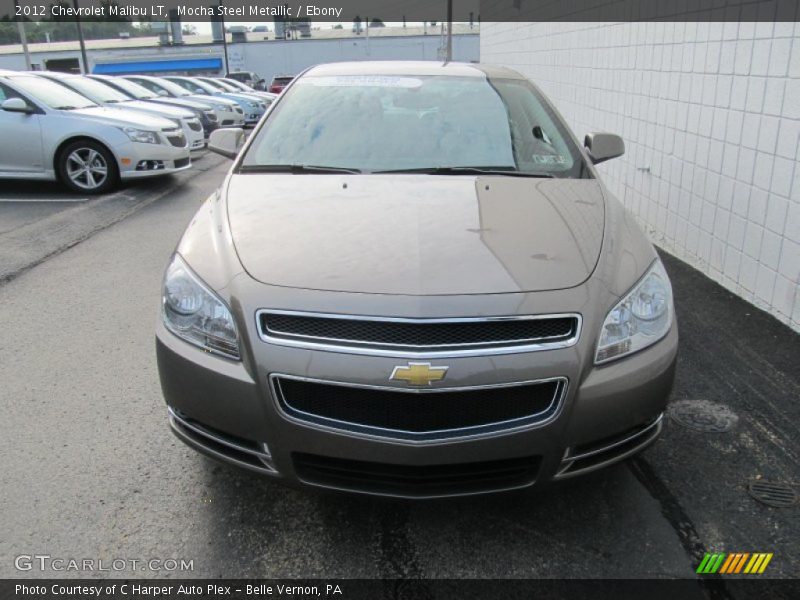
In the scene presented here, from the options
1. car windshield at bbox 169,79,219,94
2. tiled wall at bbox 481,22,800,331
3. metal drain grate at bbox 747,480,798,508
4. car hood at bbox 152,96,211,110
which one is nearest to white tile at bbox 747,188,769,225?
tiled wall at bbox 481,22,800,331

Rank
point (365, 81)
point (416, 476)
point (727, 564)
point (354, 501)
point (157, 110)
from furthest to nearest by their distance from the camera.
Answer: point (157, 110) < point (365, 81) < point (354, 501) < point (727, 564) < point (416, 476)

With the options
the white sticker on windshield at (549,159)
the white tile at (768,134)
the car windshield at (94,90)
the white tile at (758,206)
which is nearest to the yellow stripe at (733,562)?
the white sticker on windshield at (549,159)

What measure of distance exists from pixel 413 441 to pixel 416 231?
876mm

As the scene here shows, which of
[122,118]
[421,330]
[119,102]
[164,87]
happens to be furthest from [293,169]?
[164,87]

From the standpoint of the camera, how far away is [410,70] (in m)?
4.10

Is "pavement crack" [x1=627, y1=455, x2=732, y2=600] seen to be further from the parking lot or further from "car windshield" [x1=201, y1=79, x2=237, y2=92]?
"car windshield" [x1=201, y1=79, x2=237, y2=92]

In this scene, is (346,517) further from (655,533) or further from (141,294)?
(141,294)

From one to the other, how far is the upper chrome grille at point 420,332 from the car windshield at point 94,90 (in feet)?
32.4

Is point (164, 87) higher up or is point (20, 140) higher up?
point (164, 87)

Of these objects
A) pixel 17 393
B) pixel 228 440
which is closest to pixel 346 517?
pixel 228 440

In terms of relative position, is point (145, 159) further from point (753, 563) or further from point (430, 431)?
point (753, 563)

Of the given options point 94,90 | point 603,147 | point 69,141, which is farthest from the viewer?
point 94,90

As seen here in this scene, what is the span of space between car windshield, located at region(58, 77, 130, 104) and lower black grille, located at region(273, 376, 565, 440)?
32.8 ft

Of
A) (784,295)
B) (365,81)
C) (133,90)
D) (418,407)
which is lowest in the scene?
(784,295)
